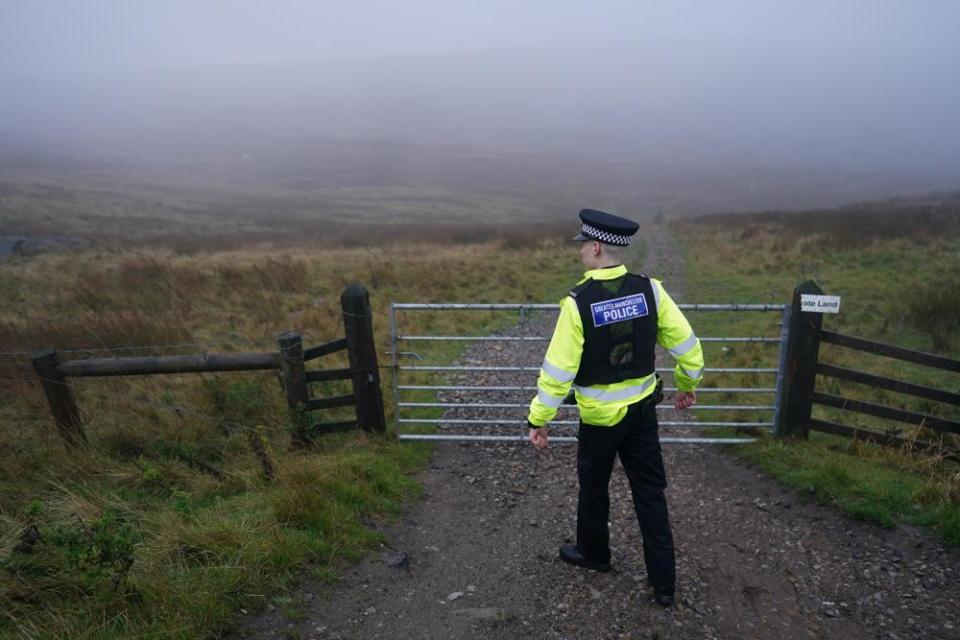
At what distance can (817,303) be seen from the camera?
5.38m

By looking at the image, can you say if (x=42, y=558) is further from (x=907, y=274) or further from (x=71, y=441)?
(x=907, y=274)

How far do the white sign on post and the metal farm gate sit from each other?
194 mm

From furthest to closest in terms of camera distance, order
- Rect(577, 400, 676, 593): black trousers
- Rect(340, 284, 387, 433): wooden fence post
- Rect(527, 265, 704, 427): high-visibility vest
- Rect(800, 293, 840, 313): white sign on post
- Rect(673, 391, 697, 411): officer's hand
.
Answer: Rect(340, 284, 387, 433): wooden fence post < Rect(800, 293, 840, 313): white sign on post < Rect(673, 391, 697, 411): officer's hand < Rect(577, 400, 676, 593): black trousers < Rect(527, 265, 704, 427): high-visibility vest

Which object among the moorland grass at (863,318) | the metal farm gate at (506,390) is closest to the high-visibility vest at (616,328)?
the metal farm gate at (506,390)

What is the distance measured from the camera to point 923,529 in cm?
444

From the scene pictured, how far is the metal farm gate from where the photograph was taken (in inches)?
233

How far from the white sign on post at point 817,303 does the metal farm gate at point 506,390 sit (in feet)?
0.64

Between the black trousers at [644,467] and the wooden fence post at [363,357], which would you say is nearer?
the black trousers at [644,467]

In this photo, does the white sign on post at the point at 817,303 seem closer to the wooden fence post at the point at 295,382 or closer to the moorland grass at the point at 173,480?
the moorland grass at the point at 173,480

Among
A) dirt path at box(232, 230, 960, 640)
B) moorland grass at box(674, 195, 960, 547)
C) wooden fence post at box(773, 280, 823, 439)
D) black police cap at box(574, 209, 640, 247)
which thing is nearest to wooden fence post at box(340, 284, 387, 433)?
dirt path at box(232, 230, 960, 640)

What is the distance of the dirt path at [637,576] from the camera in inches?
143

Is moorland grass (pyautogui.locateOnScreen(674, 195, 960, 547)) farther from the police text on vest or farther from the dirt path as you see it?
the police text on vest

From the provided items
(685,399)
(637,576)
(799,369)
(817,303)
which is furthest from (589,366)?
(799,369)

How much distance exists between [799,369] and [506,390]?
3.10m
